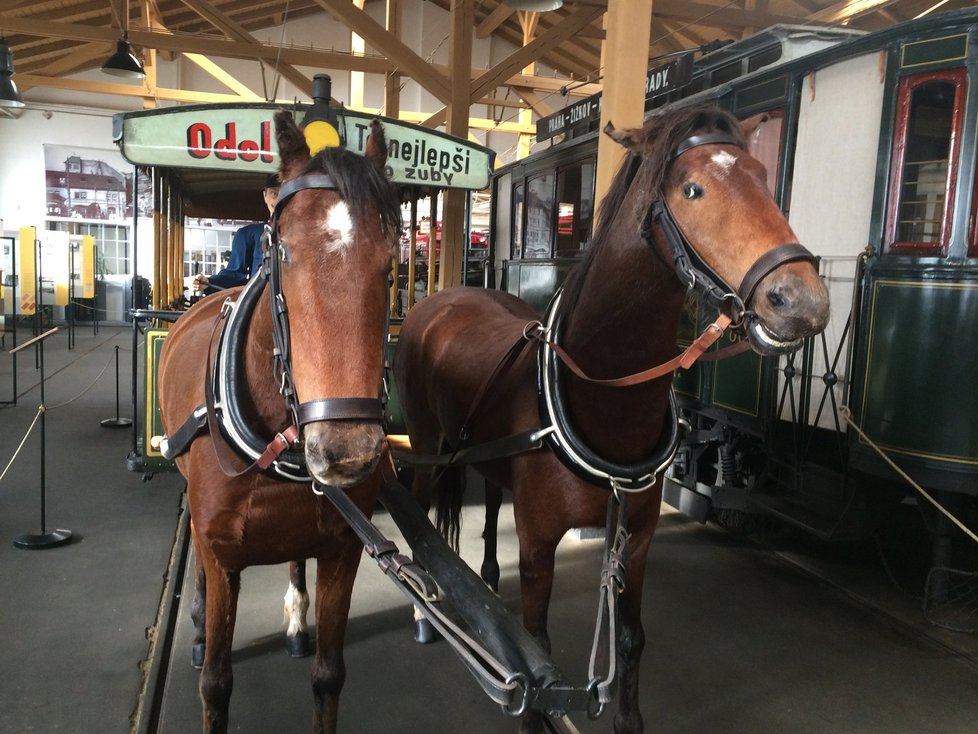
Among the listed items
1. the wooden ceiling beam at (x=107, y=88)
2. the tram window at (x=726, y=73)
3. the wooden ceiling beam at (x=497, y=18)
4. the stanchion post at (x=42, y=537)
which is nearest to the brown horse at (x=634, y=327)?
the stanchion post at (x=42, y=537)

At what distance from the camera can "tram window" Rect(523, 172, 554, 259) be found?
7121 mm

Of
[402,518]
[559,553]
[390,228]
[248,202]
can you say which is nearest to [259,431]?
[402,518]

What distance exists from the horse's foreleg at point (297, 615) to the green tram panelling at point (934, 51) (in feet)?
12.6

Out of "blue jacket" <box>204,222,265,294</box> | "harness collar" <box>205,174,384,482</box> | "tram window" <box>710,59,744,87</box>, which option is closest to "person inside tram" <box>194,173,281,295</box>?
"blue jacket" <box>204,222,265,294</box>

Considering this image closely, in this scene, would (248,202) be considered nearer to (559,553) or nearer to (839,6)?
(559,553)

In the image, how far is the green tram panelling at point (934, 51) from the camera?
332 cm

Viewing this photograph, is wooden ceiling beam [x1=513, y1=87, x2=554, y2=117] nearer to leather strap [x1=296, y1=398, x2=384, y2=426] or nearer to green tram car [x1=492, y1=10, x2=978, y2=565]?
green tram car [x1=492, y1=10, x2=978, y2=565]

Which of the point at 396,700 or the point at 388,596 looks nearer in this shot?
the point at 396,700

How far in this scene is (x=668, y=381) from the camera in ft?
7.07

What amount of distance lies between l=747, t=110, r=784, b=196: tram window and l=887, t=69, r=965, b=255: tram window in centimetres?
86

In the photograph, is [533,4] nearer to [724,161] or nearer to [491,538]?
[491,538]

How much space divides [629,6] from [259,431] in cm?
354

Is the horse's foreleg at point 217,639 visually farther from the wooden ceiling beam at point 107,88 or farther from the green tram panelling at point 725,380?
the wooden ceiling beam at point 107,88

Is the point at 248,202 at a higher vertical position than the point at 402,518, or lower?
higher
